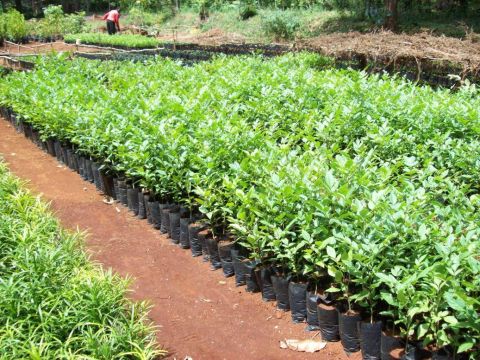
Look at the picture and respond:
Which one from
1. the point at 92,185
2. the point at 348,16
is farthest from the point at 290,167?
the point at 348,16

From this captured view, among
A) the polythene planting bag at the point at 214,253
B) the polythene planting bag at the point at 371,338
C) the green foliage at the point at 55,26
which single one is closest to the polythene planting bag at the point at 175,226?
the polythene planting bag at the point at 214,253

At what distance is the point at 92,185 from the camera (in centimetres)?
626

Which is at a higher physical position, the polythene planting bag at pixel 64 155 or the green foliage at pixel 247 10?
the green foliage at pixel 247 10

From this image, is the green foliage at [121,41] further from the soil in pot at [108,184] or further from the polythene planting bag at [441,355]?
the polythene planting bag at [441,355]

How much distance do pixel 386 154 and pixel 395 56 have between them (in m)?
6.79

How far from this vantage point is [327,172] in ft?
11.1

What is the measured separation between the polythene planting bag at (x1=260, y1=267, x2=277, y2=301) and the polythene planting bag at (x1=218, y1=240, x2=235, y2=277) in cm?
44

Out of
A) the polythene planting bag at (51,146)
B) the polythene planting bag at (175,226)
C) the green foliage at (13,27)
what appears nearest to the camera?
the polythene planting bag at (175,226)

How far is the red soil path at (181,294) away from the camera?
3.21 m

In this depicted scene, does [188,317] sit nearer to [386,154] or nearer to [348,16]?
[386,154]

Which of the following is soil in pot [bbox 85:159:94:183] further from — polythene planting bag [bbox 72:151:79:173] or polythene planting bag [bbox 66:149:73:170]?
polythene planting bag [bbox 66:149:73:170]

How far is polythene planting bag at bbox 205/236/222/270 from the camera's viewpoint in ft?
13.8

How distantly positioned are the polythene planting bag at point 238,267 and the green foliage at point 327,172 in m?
0.29

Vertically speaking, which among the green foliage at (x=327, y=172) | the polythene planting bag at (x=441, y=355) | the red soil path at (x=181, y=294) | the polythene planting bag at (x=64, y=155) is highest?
the green foliage at (x=327, y=172)
